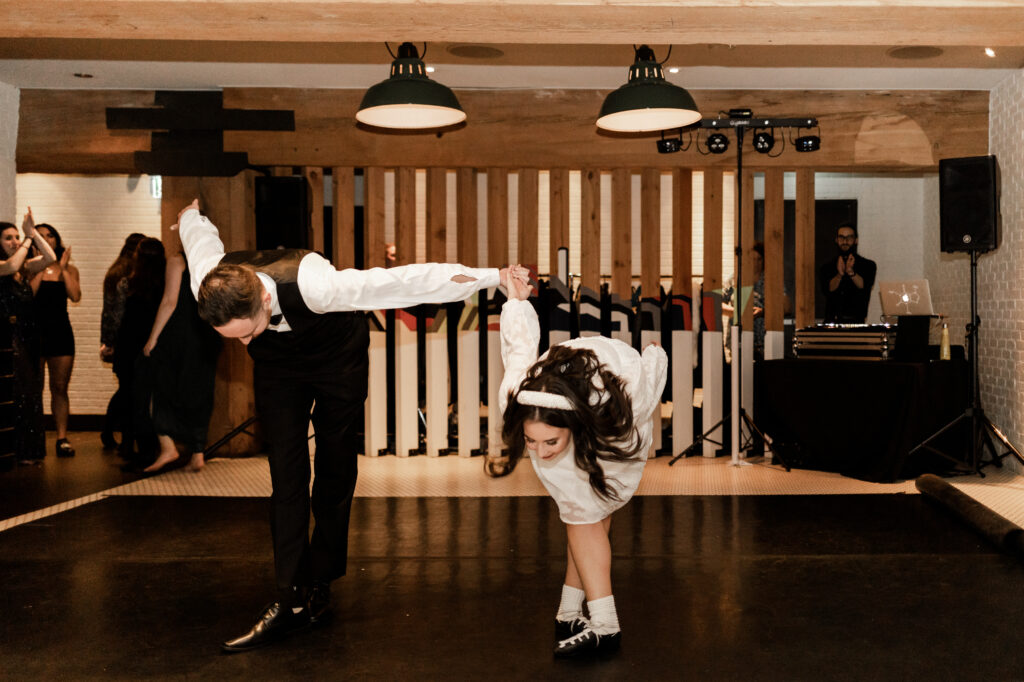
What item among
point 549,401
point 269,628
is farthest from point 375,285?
point 269,628

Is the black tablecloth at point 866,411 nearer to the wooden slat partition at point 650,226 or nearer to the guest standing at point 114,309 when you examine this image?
the wooden slat partition at point 650,226

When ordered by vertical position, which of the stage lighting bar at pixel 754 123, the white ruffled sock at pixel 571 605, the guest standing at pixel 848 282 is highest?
the stage lighting bar at pixel 754 123

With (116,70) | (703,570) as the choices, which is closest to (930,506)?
(703,570)

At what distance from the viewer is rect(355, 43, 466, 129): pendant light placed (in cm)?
406

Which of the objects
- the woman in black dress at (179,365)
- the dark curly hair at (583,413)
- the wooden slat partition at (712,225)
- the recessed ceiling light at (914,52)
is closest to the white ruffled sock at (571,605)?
the dark curly hair at (583,413)

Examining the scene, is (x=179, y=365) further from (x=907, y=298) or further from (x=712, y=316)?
(x=907, y=298)

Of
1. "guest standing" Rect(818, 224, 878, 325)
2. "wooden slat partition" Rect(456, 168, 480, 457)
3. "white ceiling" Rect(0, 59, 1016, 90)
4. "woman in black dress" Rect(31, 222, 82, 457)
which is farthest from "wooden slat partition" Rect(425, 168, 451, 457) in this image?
"guest standing" Rect(818, 224, 878, 325)

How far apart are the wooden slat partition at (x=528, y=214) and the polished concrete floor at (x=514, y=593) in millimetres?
2288

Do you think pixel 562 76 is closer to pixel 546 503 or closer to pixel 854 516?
pixel 546 503

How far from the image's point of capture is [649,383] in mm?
2381

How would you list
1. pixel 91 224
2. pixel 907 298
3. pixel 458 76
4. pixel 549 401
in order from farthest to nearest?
pixel 91 224, pixel 458 76, pixel 907 298, pixel 549 401

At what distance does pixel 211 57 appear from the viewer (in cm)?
540

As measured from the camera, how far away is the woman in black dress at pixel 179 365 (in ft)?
16.5

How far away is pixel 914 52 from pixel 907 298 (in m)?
1.49
